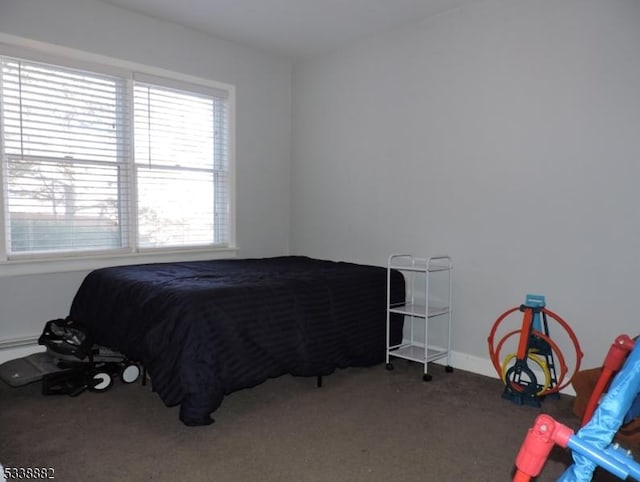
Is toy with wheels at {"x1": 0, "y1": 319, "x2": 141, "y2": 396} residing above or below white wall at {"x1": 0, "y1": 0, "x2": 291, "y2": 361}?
below

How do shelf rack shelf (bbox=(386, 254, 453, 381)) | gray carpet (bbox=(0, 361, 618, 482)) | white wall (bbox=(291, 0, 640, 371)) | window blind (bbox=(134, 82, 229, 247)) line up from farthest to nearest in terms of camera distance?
window blind (bbox=(134, 82, 229, 247)) → shelf rack shelf (bbox=(386, 254, 453, 381)) → white wall (bbox=(291, 0, 640, 371)) → gray carpet (bbox=(0, 361, 618, 482))

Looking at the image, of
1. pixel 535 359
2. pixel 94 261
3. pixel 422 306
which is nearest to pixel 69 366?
pixel 94 261

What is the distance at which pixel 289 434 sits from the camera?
225 centimetres

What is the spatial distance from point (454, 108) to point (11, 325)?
10.9 ft

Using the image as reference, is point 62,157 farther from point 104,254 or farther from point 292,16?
point 292,16

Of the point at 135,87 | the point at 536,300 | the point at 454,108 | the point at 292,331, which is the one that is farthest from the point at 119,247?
the point at 536,300

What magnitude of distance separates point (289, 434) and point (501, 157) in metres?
2.14

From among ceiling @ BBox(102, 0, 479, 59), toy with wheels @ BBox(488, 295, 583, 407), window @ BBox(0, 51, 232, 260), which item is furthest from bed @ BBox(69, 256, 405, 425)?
ceiling @ BBox(102, 0, 479, 59)

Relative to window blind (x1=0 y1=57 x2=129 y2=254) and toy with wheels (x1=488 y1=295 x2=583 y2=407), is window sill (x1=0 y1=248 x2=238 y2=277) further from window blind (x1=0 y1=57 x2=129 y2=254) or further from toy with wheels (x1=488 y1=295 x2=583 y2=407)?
toy with wheels (x1=488 y1=295 x2=583 y2=407)

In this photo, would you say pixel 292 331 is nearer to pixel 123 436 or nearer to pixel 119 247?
pixel 123 436

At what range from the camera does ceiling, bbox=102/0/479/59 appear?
10.6ft

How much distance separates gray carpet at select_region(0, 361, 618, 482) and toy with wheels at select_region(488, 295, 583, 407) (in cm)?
9

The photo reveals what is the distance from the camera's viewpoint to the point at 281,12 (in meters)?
3.37

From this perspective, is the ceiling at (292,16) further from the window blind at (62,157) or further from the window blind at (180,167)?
the window blind at (62,157)
